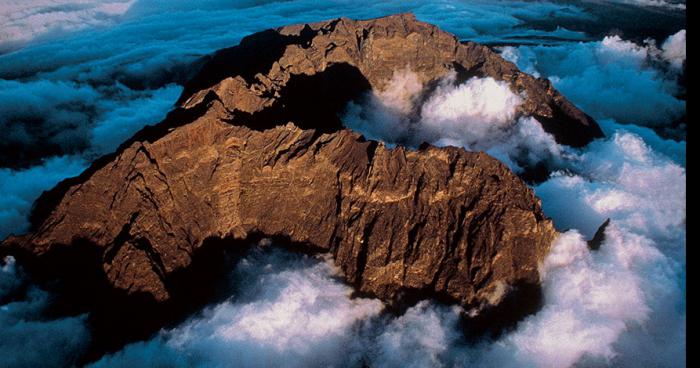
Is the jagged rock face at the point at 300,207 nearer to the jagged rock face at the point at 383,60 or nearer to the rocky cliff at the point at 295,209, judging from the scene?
the rocky cliff at the point at 295,209

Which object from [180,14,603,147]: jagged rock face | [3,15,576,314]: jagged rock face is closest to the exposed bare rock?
[3,15,576,314]: jagged rock face

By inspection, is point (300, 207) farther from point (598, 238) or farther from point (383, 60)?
point (383, 60)

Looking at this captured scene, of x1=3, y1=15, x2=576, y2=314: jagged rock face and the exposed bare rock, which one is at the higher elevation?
x1=3, y1=15, x2=576, y2=314: jagged rock face

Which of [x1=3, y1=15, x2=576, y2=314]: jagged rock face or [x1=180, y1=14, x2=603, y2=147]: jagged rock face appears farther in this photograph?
[x1=180, y1=14, x2=603, y2=147]: jagged rock face

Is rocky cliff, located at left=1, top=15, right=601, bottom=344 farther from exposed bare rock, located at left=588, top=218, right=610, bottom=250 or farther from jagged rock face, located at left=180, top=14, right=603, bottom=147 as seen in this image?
jagged rock face, located at left=180, top=14, right=603, bottom=147

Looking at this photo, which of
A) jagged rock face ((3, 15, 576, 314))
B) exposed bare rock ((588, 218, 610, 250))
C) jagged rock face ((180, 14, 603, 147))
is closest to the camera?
jagged rock face ((3, 15, 576, 314))

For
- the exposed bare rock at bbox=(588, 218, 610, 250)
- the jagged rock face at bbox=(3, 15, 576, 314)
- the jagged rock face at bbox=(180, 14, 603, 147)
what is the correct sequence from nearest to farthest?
the jagged rock face at bbox=(3, 15, 576, 314), the exposed bare rock at bbox=(588, 218, 610, 250), the jagged rock face at bbox=(180, 14, 603, 147)
